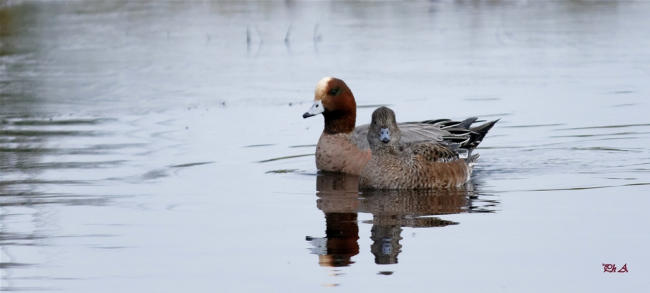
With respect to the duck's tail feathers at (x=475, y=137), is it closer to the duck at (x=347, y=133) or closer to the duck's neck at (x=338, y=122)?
the duck at (x=347, y=133)

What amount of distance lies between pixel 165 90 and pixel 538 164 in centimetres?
711

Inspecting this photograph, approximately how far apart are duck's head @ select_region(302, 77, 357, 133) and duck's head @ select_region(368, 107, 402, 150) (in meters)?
1.43

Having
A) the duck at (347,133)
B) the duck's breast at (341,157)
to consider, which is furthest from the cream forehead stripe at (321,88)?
the duck's breast at (341,157)

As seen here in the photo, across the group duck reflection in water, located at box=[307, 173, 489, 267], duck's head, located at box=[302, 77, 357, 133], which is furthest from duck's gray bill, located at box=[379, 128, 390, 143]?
duck's head, located at box=[302, 77, 357, 133]

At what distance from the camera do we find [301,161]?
409 inches

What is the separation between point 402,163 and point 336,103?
1792 mm

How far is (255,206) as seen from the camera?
7.84 m

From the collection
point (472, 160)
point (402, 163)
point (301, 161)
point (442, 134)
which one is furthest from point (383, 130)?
point (301, 161)

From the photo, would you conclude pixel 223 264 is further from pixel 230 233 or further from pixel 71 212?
pixel 71 212

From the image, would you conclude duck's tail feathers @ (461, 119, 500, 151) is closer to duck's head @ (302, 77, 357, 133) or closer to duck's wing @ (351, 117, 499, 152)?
duck's wing @ (351, 117, 499, 152)

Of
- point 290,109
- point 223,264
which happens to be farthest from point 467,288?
point 290,109

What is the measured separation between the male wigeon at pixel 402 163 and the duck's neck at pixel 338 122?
1.24m

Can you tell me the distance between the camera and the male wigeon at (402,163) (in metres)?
8.62

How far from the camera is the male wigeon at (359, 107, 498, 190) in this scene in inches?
339
